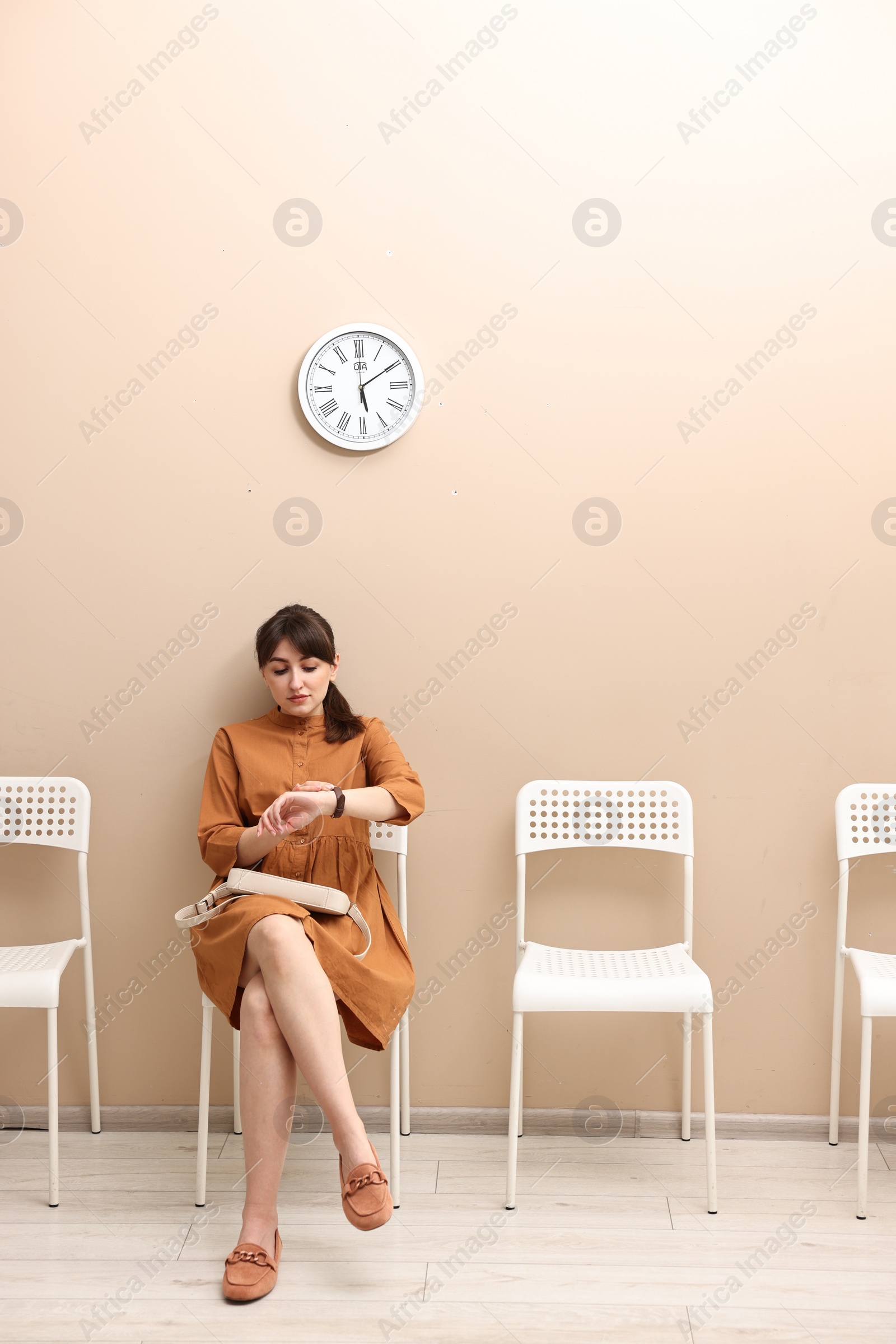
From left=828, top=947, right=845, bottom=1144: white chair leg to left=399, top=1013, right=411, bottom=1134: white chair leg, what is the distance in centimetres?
106

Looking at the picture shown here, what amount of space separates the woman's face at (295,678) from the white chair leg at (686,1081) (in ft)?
3.98

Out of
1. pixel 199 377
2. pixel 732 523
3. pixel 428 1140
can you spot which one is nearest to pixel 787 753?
pixel 732 523

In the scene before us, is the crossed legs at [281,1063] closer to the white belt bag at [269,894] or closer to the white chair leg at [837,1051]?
the white belt bag at [269,894]

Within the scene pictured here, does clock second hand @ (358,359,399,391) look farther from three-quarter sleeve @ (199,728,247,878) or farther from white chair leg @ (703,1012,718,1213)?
white chair leg @ (703,1012,718,1213)

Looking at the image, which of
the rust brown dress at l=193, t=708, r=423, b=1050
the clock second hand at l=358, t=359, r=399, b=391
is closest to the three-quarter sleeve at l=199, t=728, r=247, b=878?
the rust brown dress at l=193, t=708, r=423, b=1050

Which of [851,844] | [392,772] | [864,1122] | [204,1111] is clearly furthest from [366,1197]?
[851,844]

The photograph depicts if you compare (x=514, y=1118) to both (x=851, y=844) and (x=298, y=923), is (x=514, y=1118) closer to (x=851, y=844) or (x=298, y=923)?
(x=298, y=923)

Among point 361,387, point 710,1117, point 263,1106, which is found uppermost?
point 361,387

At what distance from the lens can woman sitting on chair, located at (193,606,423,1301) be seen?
1.84 m

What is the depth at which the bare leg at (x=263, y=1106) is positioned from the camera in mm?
1839

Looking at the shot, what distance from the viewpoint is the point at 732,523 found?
2420mm

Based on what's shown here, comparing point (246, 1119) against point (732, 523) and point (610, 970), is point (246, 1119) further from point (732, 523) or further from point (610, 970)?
point (732, 523)

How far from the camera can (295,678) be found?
2.22 m

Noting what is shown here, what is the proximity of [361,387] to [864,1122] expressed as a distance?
2077 mm
